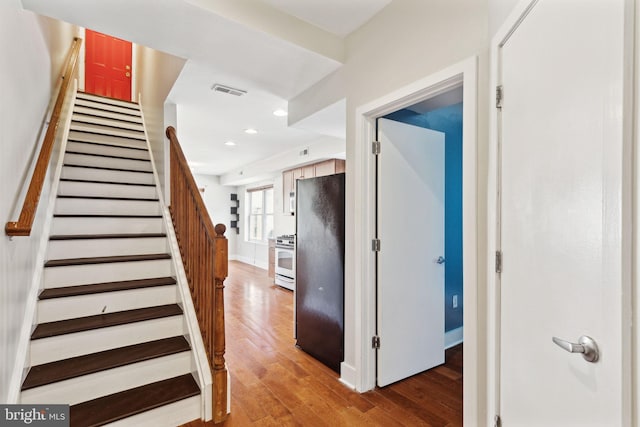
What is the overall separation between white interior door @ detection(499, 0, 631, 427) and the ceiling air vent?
7.29ft

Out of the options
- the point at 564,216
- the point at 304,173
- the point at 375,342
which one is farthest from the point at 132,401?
the point at 304,173

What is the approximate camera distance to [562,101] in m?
0.97

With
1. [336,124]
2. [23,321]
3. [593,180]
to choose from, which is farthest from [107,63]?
[593,180]

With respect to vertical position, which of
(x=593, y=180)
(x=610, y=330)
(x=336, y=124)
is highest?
(x=336, y=124)

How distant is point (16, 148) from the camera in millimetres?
1717

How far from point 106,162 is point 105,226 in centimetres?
110

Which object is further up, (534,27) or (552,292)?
(534,27)

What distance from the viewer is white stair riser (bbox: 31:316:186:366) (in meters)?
1.82

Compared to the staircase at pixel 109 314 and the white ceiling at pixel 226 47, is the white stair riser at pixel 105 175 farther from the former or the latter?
the white ceiling at pixel 226 47

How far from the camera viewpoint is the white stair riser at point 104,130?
382cm

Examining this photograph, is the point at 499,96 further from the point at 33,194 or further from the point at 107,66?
the point at 107,66

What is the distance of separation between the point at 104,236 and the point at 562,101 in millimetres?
3123

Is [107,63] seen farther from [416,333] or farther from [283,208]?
[416,333]

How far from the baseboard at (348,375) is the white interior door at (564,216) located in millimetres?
1170
